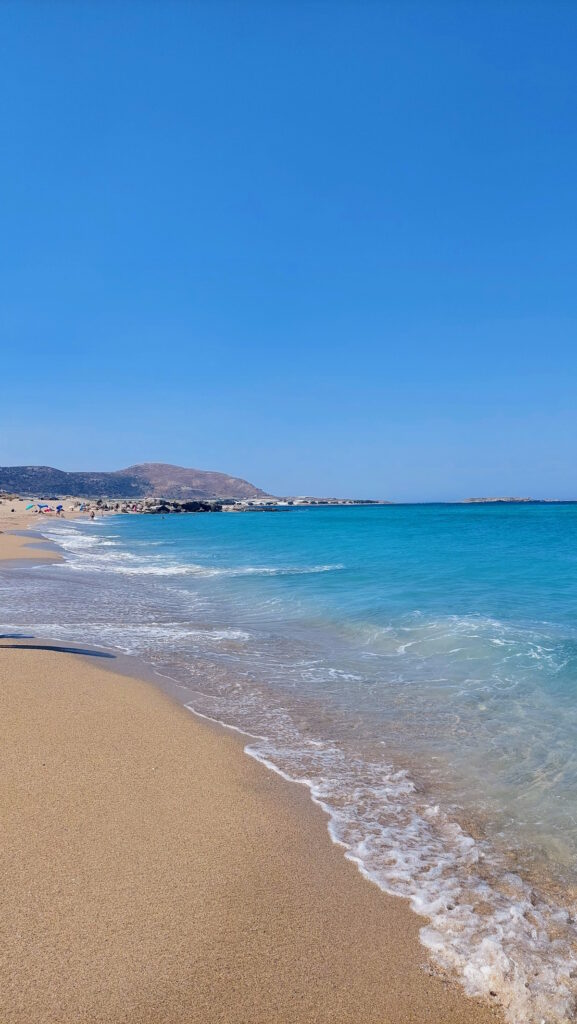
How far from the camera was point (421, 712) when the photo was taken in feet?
25.0

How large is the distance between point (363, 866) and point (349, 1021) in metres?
1.39

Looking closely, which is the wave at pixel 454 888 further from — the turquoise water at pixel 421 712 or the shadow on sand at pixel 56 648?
the shadow on sand at pixel 56 648

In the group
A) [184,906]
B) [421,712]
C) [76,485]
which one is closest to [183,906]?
[184,906]

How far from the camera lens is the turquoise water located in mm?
3723

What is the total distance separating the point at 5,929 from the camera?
3.10 metres

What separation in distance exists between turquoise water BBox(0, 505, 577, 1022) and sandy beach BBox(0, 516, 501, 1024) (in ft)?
1.17

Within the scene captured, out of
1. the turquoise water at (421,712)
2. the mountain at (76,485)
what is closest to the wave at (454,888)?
the turquoise water at (421,712)

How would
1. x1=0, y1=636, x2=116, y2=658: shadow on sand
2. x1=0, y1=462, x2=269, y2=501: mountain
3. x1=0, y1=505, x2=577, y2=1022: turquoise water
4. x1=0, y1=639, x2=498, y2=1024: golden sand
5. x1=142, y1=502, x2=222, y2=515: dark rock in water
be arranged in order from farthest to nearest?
x1=0, y1=462, x2=269, y2=501: mountain, x1=142, y1=502, x2=222, y2=515: dark rock in water, x1=0, y1=636, x2=116, y2=658: shadow on sand, x1=0, y1=505, x2=577, y2=1022: turquoise water, x1=0, y1=639, x2=498, y2=1024: golden sand

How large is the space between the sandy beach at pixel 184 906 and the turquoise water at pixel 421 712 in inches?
14.0

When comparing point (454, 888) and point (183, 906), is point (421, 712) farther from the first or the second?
point (183, 906)

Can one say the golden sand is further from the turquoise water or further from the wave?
the turquoise water

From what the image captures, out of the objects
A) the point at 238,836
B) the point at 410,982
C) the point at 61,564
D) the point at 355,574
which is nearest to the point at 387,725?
the point at 238,836

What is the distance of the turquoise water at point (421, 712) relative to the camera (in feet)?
12.2

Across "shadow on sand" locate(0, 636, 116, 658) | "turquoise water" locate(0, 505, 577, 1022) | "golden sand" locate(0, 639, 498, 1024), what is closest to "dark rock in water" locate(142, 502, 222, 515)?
"turquoise water" locate(0, 505, 577, 1022)
